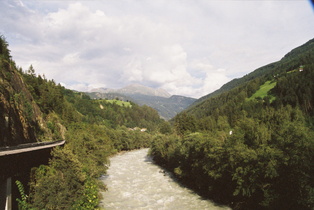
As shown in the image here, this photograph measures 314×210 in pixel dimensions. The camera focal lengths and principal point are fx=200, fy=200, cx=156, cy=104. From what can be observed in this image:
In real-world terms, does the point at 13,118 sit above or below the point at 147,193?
above

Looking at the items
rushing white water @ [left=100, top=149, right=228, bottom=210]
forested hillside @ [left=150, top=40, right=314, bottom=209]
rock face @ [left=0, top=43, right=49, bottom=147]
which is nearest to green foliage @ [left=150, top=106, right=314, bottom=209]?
forested hillside @ [left=150, top=40, right=314, bottom=209]

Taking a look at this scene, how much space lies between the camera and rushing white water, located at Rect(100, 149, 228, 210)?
99.7 ft

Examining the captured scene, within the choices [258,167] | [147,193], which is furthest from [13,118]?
[258,167]

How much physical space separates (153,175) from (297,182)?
1269 inches

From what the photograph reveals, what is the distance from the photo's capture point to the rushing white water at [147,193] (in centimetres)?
3039

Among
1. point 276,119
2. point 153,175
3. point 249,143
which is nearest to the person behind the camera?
point 249,143

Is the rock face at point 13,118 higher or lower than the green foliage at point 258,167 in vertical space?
higher

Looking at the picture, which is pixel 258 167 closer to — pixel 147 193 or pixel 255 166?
pixel 255 166

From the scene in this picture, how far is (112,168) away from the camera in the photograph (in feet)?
185

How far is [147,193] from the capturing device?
118ft

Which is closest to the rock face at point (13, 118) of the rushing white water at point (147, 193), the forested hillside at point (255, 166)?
the rushing white water at point (147, 193)

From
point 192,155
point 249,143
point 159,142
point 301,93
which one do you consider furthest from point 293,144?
point 301,93

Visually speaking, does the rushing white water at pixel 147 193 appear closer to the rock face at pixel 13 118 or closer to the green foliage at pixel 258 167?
the green foliage at pixel 258 167

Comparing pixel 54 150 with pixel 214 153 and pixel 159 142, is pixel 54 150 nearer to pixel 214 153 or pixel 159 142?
pixel 214 153
